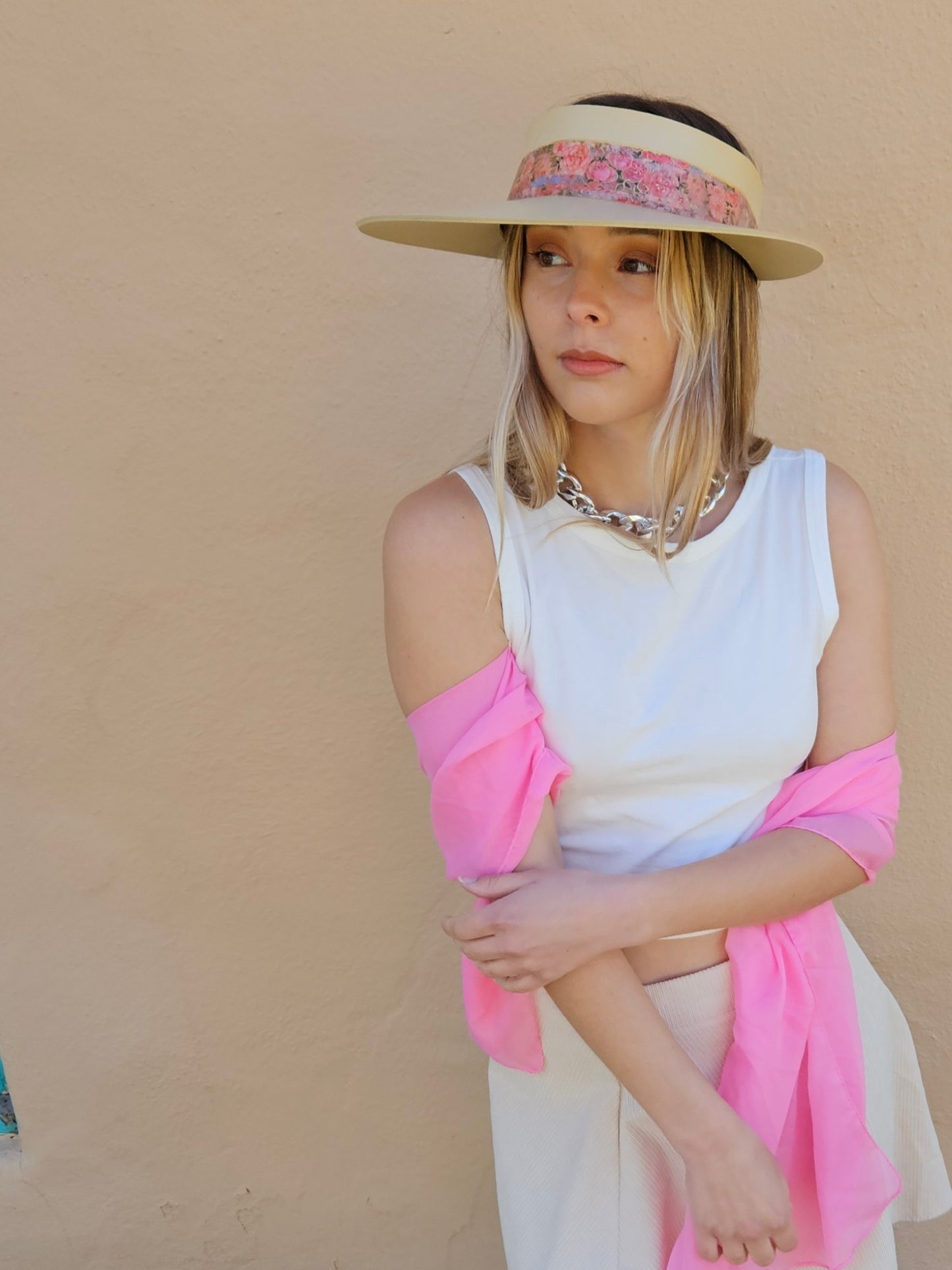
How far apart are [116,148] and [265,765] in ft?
3.53

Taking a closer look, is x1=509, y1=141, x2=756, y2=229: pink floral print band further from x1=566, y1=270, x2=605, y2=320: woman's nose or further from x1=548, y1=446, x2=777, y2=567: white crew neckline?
x1=548, y1=446, x2=777, y2=567: white crew neckline

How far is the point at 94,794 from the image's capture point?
217cm

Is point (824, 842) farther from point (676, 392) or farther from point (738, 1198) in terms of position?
point (676, 392)

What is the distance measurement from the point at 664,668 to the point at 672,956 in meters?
0.38

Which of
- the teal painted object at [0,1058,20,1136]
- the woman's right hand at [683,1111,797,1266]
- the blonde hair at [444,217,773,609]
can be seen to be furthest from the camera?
the teal painted object at [0,1058,20,1136]

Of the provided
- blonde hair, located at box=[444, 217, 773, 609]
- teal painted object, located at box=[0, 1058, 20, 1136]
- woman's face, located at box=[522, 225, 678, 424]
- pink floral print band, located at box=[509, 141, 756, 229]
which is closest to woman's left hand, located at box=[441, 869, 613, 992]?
blonde hair, located at box=[444, 217, 773, 609]

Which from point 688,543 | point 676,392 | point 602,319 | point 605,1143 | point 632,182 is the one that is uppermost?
point 632,182

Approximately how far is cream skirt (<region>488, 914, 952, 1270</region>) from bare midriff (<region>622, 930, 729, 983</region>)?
0.04 feet

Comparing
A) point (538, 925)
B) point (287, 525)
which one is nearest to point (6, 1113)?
point (287, 525)

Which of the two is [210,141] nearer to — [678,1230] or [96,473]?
[96,473]

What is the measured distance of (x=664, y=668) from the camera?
5.11 ft

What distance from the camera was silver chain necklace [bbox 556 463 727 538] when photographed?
5.31ft

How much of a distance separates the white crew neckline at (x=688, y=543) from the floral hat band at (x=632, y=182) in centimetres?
34

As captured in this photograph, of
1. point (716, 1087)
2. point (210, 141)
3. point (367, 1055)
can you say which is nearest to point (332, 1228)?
point (367, 1055)
